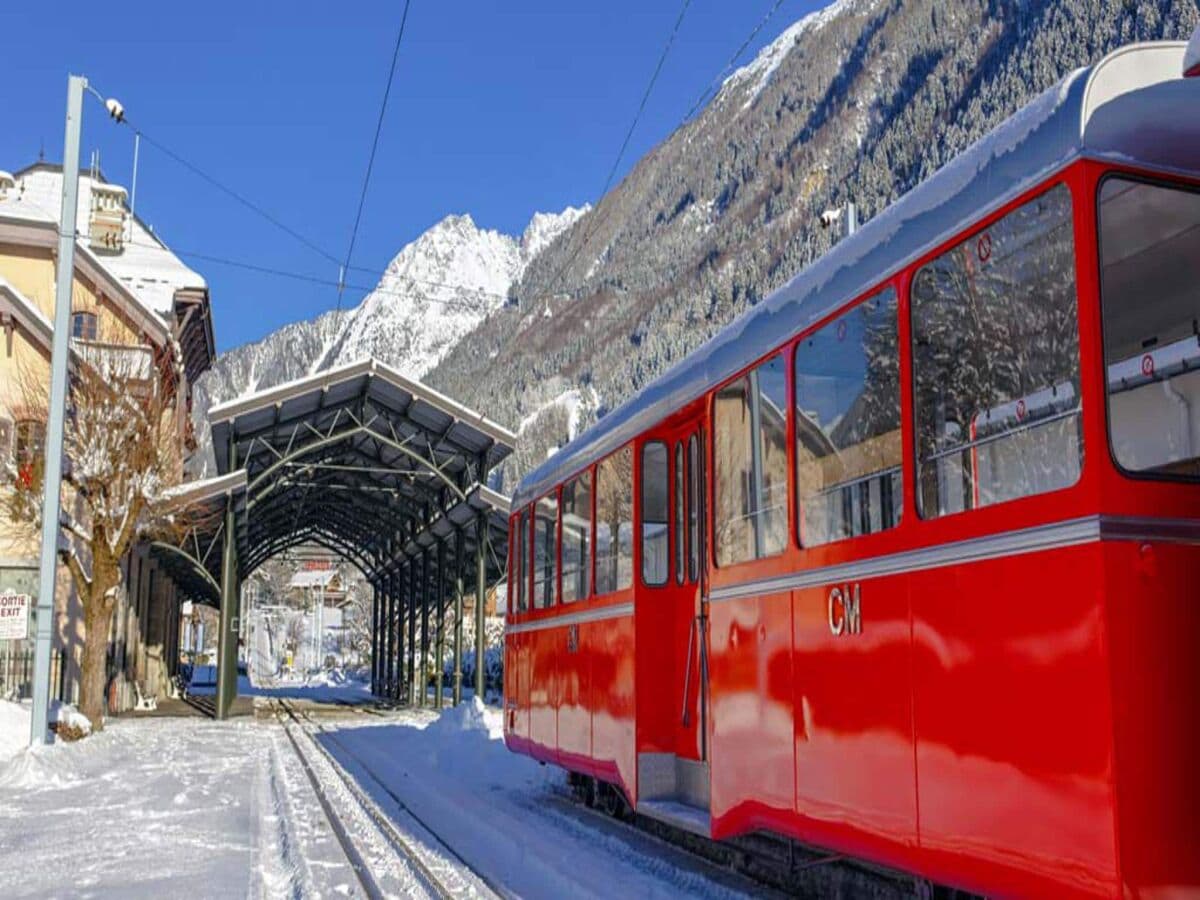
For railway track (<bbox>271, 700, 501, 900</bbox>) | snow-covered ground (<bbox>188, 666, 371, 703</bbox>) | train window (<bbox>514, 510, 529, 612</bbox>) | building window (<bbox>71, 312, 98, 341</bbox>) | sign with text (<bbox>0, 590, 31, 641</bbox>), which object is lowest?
snow-covered ground (<bbox>188, 666, 371, 703</bbox>)

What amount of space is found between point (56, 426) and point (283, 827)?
7492mm

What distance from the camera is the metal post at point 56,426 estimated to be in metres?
16.0

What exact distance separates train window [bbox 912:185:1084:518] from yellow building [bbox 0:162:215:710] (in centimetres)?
2071

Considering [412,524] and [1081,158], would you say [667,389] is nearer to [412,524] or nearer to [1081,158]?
[1081,158]

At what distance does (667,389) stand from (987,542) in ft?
14.5

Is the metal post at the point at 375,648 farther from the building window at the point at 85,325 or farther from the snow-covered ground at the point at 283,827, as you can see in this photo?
the snow-covered ground at the point at 283,827

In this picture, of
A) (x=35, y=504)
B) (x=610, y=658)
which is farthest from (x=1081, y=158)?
(x=35, y=504)

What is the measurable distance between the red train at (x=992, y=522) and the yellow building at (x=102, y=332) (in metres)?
19.4

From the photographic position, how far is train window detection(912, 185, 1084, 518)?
449 centimetres

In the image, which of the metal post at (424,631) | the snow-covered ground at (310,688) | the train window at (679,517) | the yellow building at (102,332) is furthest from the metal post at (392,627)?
the train window at (679,517)

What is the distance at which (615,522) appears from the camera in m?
9.90

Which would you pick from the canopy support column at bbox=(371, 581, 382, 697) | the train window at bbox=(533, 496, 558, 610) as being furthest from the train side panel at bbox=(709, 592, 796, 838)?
the canopy support column at bbox=(371, 581, 382, 697)

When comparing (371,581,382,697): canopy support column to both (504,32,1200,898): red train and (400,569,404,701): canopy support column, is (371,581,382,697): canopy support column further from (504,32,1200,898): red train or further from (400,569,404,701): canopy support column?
(504,32,1200,898): red train

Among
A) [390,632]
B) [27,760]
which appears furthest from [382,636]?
[27,760]
